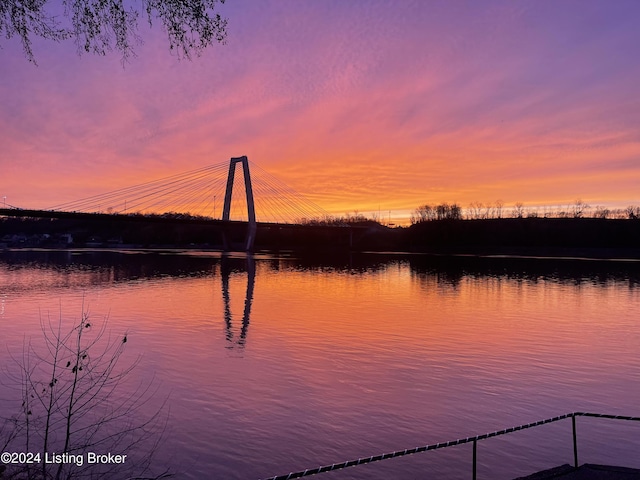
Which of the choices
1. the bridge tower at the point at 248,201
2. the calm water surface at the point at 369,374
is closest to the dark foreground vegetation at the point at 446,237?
the bridge tower at the point at 248,201

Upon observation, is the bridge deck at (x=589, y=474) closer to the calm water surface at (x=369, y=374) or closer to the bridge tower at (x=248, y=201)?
the calm water surface at (x=369, y=374)

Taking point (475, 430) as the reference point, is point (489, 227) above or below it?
above

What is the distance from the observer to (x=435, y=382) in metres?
13.6

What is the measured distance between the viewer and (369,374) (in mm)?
14469

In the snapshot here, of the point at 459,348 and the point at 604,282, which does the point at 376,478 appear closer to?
the point at 459,348

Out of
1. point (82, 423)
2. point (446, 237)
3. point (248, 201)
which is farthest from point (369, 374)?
point (446, 237)

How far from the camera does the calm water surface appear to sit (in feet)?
30.2

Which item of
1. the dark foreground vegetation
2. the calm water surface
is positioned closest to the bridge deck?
the calm water surface

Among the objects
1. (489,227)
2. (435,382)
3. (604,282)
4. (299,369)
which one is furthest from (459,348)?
(489,227)

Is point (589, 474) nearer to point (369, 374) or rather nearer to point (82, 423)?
point (369, 374)

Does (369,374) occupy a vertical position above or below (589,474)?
below

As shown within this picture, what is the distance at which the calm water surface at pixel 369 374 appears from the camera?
9219 mm

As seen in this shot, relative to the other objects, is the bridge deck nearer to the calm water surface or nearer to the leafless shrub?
the calm water surface

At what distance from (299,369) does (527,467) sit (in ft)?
25.0
